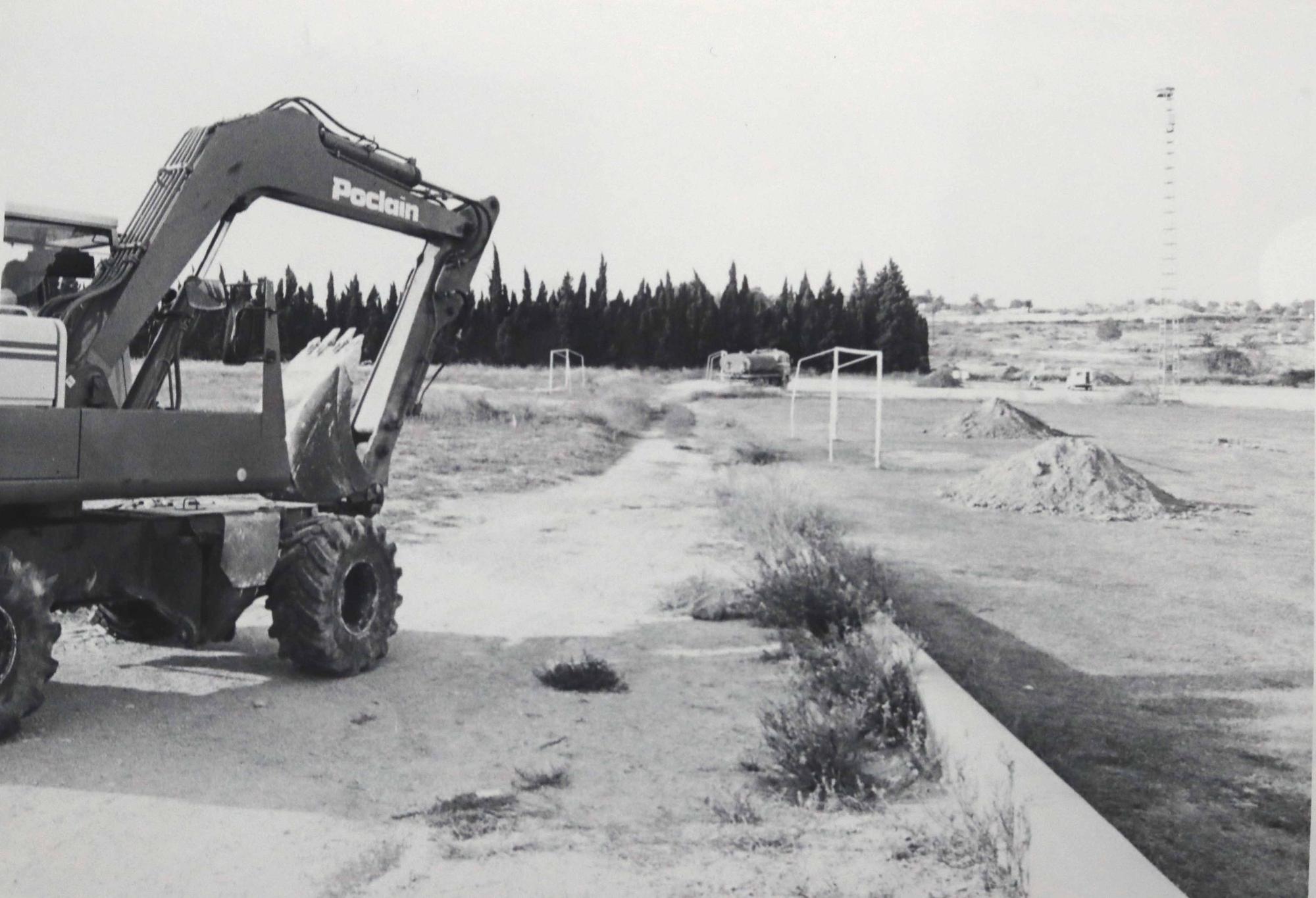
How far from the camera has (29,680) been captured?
484cm

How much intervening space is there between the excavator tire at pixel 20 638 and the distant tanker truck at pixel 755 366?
384 centimetres

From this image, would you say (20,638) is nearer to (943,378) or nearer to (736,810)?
(736,810)

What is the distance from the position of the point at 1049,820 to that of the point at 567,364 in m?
4.80

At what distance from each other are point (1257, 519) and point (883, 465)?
103 inches

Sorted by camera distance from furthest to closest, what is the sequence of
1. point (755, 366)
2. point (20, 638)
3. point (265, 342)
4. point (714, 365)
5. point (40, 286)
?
point (714, 365) → point (755, 366) → point (265, 342) → point (40, 286) → point (20, 638)

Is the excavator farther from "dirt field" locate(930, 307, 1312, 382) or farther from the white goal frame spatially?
"dirt field" locate(930, 307, 1312, 382)

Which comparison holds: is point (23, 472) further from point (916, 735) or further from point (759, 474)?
point (759, 474)

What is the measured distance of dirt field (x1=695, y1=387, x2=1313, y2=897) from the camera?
4.24m

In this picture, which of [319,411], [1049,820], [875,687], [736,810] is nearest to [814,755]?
[736,810]

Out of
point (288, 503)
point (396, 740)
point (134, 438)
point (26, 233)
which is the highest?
point (26, 233)

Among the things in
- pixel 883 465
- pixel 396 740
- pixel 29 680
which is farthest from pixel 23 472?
pixel 883 465

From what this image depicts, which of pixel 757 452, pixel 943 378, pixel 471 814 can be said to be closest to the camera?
pixel 471 814

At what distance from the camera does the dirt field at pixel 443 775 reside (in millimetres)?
3930

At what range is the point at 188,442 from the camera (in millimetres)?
5391
